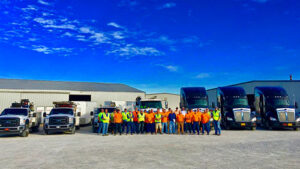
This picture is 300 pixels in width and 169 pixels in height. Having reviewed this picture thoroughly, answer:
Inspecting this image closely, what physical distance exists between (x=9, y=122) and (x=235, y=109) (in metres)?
16.0

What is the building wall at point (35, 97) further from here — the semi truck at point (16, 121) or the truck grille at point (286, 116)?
the truck grille at point (286, 116)

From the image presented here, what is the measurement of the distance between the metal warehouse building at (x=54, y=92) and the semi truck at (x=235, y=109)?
19.9 m

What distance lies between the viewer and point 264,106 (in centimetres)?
1842

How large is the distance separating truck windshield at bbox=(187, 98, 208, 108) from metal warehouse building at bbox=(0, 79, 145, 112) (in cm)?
1755

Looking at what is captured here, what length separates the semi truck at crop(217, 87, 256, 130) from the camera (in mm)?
16781

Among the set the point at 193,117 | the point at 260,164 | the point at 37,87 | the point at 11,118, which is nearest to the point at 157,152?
the point at 260,164

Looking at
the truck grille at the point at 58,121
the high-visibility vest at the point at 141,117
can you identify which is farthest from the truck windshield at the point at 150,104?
the truck grille at the point at 58,121

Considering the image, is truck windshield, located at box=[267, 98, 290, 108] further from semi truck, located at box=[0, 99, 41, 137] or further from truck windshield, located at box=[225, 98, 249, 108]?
semi truck, located at box=[0, 99, 41, 137]

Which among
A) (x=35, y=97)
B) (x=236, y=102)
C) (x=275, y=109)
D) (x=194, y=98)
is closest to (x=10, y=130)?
(x=194, y=98)

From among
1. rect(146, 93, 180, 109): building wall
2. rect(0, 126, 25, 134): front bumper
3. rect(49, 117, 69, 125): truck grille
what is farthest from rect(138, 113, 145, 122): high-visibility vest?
rect(146, 93, 180, 109): building wall

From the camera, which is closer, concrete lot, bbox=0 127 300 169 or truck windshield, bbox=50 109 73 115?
concrete lot, bbox=0 127 300 169

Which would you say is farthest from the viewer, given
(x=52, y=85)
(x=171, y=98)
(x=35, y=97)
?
(x=171, y=98)

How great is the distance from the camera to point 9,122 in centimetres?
1409

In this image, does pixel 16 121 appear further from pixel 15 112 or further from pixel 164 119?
pixel 164 119
